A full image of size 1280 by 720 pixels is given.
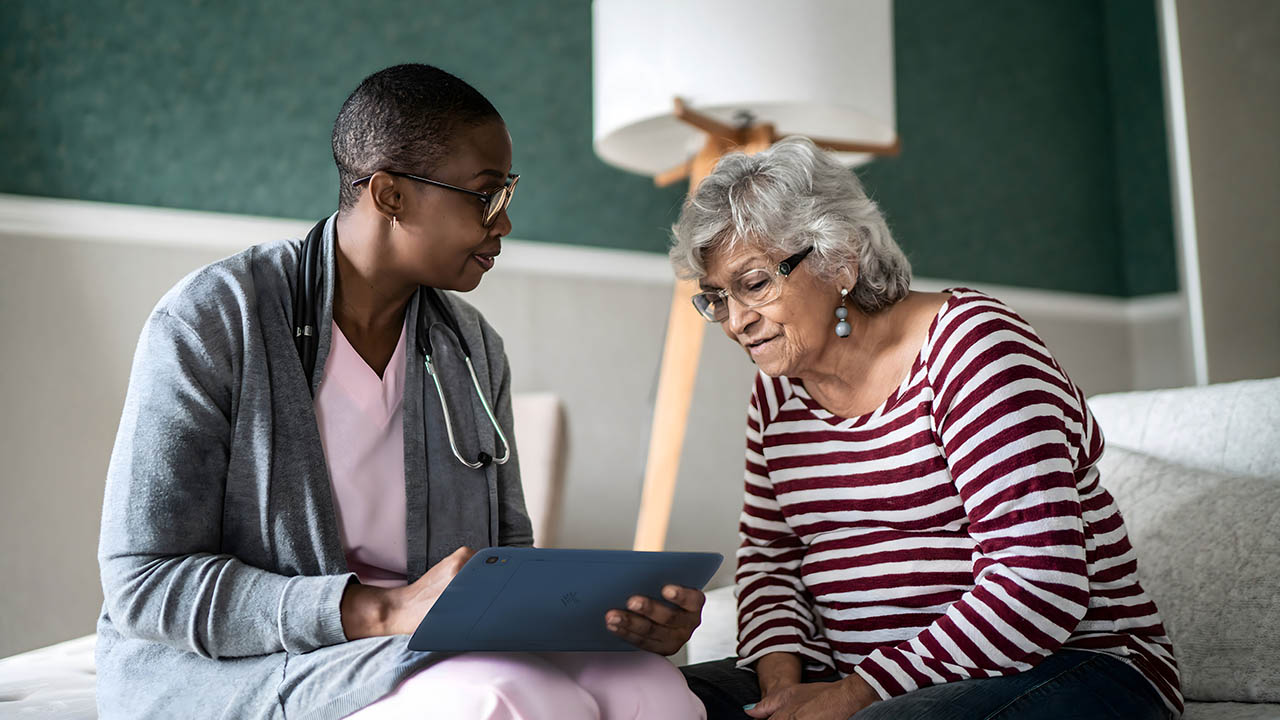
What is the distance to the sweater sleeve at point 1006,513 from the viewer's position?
3.63ft

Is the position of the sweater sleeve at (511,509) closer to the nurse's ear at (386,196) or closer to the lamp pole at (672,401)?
the nurse's ear at (386,196)

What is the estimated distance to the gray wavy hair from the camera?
134 cm

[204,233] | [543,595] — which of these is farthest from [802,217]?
[204,233]

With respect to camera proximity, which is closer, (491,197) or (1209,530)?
(491,197)

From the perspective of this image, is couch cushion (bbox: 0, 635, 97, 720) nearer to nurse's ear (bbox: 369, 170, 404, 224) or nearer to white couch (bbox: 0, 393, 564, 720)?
white couch (bbox: 0, 393, 564, 720)

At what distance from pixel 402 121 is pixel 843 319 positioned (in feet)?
2.02

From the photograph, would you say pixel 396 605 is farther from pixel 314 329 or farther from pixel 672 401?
pixel 672 401

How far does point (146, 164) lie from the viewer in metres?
2.24

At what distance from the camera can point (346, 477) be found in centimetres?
126

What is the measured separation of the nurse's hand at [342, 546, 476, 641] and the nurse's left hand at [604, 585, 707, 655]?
184mm

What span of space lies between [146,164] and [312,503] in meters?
1.40

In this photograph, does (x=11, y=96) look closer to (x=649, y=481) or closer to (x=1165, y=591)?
(x=649, y=481)

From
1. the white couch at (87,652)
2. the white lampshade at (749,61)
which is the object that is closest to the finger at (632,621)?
the white couch at (87,652)

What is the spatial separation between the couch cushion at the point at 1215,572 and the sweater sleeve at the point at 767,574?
49 centimetres
